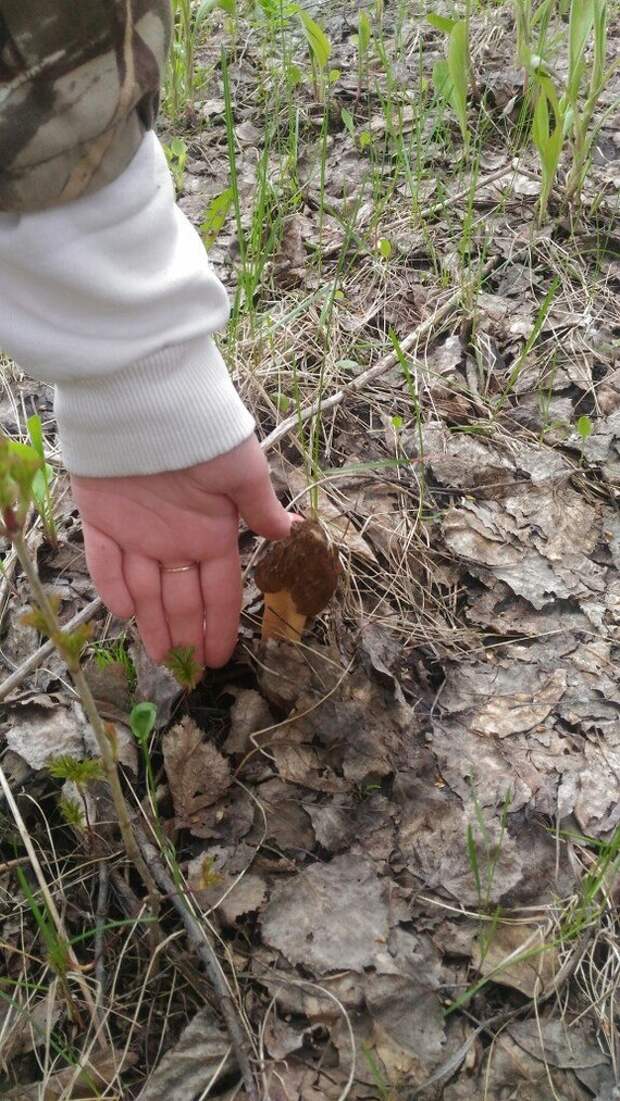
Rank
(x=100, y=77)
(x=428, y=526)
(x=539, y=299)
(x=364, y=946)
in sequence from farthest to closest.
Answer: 1. (x=539, y=299)
2. (x=428, y=526)
3. (x=364, y=946)
4. (x=100, y=77)

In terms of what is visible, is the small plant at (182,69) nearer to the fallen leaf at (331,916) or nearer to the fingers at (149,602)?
the fingers at (149,602)

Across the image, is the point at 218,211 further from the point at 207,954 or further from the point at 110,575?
the point at 207,954

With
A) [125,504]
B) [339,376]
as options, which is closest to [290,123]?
[339,376]

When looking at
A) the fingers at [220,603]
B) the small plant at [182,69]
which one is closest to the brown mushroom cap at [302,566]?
the fingers at [220,603]

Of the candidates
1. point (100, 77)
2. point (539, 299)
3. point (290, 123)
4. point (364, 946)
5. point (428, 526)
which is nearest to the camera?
point (100, 77)

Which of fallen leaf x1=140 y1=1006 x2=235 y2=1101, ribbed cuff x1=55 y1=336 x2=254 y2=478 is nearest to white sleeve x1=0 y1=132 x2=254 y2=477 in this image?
ribbed cuff x1=55 y1=336 x2=254 y2=478

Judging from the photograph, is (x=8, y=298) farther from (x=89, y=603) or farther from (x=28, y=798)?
(x=28, y=798)

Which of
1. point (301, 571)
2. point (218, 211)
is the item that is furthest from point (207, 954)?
point (218, 211)
